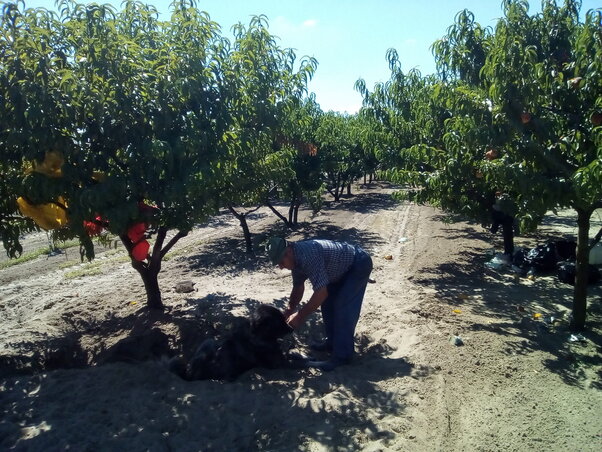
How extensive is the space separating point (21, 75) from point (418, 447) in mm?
4574

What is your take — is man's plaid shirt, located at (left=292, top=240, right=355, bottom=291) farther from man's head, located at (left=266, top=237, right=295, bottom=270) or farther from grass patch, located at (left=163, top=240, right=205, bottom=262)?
grass patch, located at (left=163, top=240, right=205, bottom=262)

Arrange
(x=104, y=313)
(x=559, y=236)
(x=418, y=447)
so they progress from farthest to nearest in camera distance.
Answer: (x=559, y=236) < (x=104, y=313) < (x=418, y=447)

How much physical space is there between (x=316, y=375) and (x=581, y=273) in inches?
132

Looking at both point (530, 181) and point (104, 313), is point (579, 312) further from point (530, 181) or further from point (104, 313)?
point (104, 313)

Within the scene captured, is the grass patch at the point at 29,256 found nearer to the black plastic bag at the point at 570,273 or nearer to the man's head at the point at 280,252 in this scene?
the man's head at the point at 280,252

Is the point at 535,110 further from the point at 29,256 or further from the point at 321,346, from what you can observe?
the point at 29,256

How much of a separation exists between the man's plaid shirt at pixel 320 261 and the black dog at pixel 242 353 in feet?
1.72

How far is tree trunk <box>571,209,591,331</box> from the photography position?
5025mm

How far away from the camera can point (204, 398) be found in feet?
13.1

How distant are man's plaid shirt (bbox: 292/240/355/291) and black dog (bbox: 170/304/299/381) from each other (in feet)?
1.72

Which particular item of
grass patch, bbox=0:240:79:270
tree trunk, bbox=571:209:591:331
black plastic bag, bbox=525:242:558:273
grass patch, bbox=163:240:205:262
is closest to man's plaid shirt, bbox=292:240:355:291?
tree trunk, bbox=571:209:591:331

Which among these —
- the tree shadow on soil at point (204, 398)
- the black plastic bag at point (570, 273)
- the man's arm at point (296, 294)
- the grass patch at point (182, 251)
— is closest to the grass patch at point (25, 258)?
the grass patch at point (182, 251)

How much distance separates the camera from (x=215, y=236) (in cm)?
1470

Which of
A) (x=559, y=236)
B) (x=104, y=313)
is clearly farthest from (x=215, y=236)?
(x=559, y=236)
